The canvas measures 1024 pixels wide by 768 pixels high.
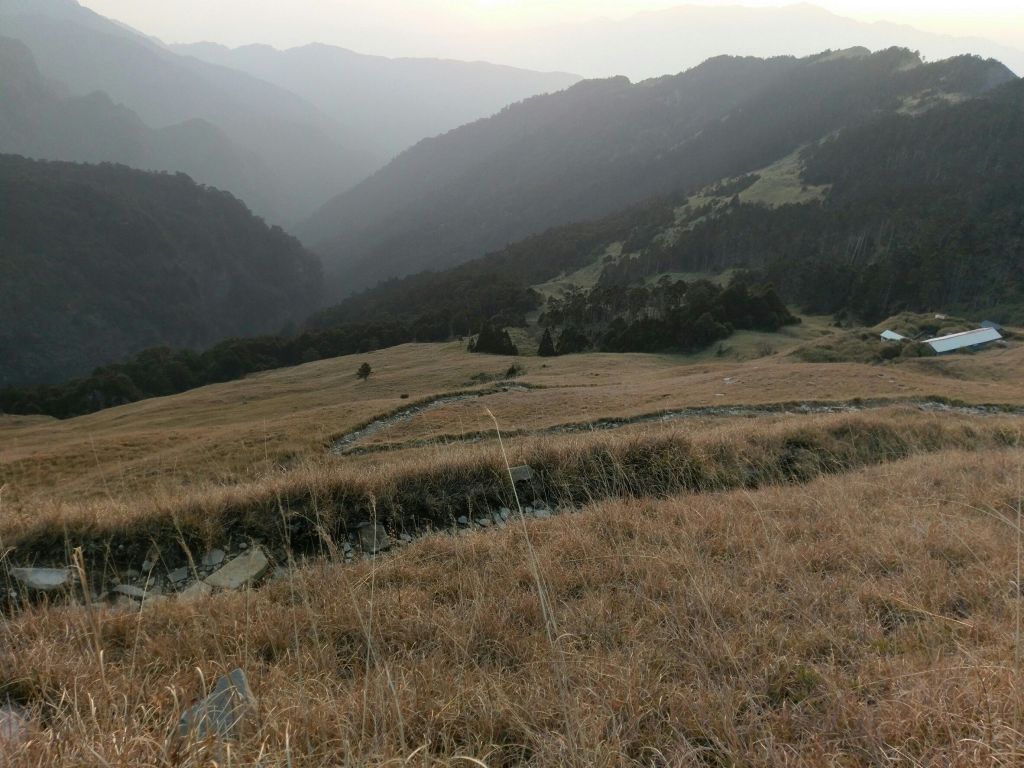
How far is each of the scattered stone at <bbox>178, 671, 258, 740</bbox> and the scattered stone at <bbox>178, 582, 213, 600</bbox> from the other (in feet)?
6.14

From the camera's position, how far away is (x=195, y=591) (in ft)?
13.9

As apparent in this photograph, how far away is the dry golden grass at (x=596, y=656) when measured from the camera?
206cm

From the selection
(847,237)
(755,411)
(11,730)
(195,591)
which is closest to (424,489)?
(195,591)

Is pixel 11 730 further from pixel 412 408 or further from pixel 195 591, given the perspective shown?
pixel 412 408

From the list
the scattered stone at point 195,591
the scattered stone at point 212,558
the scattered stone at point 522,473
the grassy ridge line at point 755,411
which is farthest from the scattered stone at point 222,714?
the grassy ridge line at point 755,411

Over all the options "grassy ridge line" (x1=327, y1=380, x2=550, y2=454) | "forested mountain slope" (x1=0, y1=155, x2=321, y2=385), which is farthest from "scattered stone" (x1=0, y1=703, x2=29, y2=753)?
"forested mountain slope" (x1=0, y1=155, x2=321, y2=385)

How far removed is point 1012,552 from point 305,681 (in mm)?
4935

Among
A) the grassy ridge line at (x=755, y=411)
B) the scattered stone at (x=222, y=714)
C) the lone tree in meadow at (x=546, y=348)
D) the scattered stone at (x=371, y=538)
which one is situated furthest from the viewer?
the lone tree in meadow at (x=546, y=348)

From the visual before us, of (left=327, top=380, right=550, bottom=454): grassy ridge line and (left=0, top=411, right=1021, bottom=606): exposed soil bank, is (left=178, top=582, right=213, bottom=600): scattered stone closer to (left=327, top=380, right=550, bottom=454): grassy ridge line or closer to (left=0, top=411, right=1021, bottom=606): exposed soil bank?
(left=0, top=411, right=1021, bottom=606): exposed soil bank

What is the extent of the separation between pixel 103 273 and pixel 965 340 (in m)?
204

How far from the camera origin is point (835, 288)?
9244 centimetres

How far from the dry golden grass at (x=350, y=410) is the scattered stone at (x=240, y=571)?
2.37 meters

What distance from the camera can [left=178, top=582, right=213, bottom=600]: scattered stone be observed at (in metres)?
3.95

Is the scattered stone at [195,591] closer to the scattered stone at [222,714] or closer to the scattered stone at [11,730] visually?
the scattered stone at [11,730]
